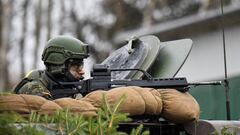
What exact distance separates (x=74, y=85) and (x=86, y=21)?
22.0 m

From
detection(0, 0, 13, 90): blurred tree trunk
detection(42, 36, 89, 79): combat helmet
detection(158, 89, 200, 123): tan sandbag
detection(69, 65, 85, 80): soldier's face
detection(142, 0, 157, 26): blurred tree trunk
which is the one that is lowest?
detection(158, 89, 200, 123): tan sandbag

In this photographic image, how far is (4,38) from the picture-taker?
20.9 meters

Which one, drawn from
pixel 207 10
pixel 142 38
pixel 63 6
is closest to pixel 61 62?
pixel 142 38

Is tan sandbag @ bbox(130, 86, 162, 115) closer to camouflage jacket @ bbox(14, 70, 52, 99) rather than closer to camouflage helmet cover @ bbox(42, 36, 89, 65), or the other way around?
camouflage jacket @ bbox(14, 70, 52, 99)

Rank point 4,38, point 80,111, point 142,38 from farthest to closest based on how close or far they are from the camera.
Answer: point 4,38 < point 142,38 < point 80,111

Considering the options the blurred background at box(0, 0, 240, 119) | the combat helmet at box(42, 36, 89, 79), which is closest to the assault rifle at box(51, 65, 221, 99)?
the combat helmet at box(42, 36, 89, 79)

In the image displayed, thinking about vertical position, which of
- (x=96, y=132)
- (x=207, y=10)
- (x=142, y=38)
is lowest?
(x=96, y=132)

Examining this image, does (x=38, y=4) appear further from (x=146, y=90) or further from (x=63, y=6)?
(x=146, y=90)

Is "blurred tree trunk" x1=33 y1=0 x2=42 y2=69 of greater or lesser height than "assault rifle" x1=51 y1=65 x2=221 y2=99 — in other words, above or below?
above

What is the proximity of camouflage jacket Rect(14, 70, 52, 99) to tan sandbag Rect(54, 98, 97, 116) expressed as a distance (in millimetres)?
1163

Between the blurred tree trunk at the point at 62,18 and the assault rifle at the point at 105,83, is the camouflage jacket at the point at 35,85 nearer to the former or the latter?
the assault rifle at the point at 105,83

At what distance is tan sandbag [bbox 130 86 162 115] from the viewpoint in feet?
13.2

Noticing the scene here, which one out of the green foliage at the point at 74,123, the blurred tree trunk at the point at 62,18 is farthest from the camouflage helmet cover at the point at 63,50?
the blurred tree trunk at the point at 62,18

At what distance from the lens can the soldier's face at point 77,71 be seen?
5645mm
